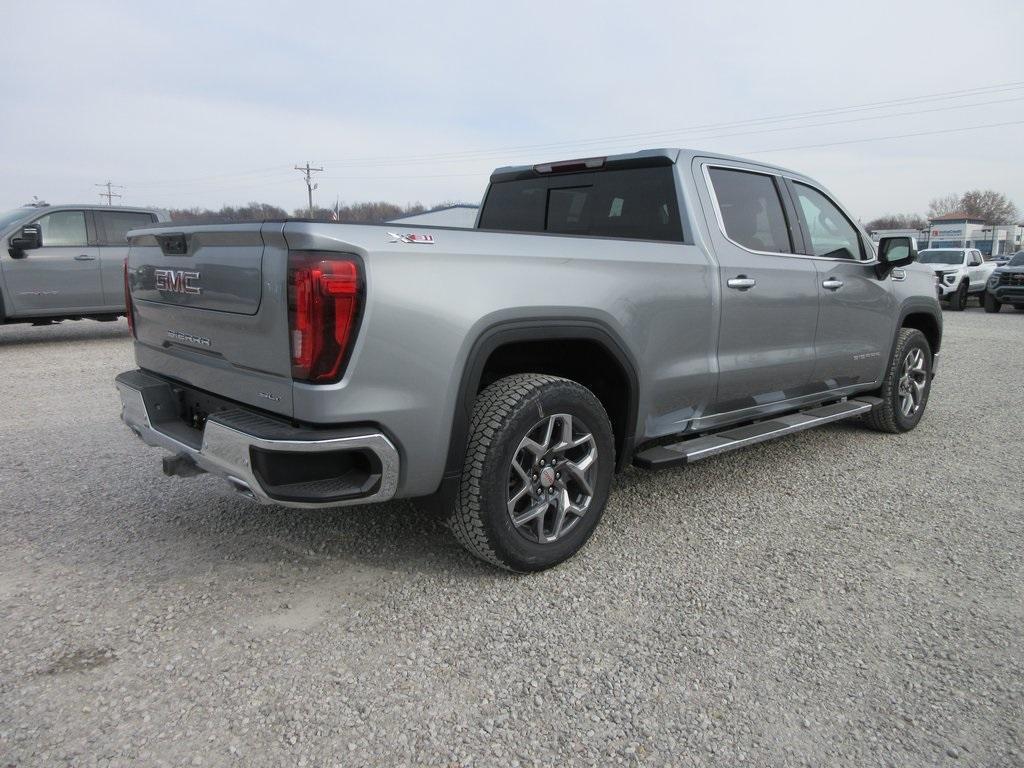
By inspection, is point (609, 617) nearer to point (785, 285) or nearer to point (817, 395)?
point (785, 285)

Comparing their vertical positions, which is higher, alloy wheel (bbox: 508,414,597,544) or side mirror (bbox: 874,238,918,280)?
side mirror (bbox: 874,238,918,280)

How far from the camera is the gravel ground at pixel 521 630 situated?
7.11 feet

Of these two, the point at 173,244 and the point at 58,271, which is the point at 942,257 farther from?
the point at 173,244

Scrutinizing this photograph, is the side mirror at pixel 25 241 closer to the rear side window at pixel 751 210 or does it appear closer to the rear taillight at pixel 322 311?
the rear taillight at pixel 322 311

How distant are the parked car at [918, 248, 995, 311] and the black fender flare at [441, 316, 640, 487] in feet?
59.3

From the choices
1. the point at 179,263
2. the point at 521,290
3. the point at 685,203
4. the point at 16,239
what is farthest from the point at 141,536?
the point at 16,239

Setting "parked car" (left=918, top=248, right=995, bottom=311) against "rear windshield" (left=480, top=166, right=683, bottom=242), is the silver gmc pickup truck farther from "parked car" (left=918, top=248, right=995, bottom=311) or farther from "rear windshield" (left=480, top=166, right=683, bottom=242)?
"parked car" (left=918, top=248, right=995, bottom=311)

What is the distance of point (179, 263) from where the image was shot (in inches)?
120

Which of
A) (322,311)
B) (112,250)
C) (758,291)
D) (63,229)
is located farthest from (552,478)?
(63,229)

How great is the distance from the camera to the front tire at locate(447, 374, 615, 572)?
288cm

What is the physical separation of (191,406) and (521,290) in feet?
4.82

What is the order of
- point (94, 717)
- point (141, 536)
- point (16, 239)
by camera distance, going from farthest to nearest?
point (16, 239), point (141, 536), point (94, 717)

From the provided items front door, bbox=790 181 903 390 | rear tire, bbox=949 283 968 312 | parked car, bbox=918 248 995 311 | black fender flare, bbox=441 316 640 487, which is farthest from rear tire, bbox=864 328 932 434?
rear tire, bbox=949 283 968 312

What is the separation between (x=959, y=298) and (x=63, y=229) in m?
20.0
